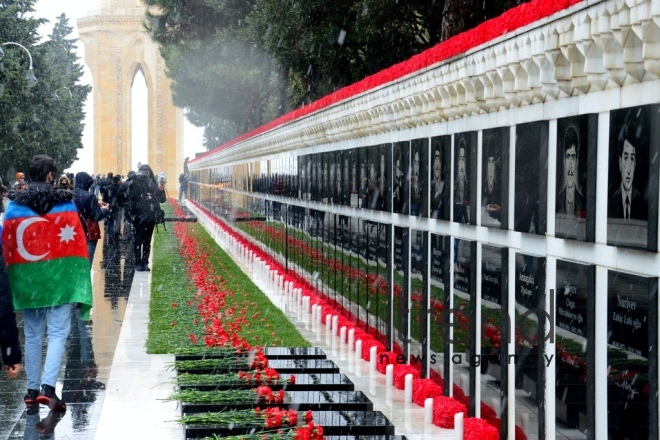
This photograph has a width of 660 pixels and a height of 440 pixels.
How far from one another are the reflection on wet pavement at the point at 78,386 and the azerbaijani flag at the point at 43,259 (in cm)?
78

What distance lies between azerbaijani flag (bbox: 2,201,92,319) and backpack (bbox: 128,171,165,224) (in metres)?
A: 12.5

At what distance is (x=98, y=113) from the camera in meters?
105

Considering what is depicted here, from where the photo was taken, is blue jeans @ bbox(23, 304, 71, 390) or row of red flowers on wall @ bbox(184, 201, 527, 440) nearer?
row of red flowers on wall @ bbox(184, 201, 527, 440)

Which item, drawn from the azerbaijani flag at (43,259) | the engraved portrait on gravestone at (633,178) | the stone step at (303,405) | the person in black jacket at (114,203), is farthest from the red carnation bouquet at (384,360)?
the person in black jacket at (114,203)

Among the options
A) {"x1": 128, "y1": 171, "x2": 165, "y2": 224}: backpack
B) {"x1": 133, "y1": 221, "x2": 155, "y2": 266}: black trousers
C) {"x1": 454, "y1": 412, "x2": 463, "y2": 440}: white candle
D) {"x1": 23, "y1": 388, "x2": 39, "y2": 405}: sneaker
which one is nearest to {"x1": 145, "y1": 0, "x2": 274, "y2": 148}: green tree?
{"x1": 128, "y1": 171, "x2": 165, "y2": 224}: backpack

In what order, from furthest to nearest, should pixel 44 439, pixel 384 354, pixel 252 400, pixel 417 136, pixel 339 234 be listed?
pixel 339 234, pixel 384 354, pixel 417 136, pixel 252 400, pixel 44 439

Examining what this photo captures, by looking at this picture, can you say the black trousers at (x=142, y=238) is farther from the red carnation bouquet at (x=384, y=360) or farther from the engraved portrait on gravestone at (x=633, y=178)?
the engraved portrait on gravestone at (x=633, y=178)

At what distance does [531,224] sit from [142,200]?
50.1 feet

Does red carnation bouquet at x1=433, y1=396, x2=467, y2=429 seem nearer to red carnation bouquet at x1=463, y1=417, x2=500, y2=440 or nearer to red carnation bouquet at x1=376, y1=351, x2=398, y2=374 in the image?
red carnation bouquet at x1=463, y1=417, x2=500, y2=440

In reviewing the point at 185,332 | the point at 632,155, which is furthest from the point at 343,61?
the point at 632,155

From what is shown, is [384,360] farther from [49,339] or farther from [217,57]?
[217,57]

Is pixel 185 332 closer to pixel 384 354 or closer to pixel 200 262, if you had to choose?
pixel 384 354

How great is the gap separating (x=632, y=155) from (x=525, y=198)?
1739 millimetres

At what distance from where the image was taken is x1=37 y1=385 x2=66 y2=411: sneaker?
29.4 feet
